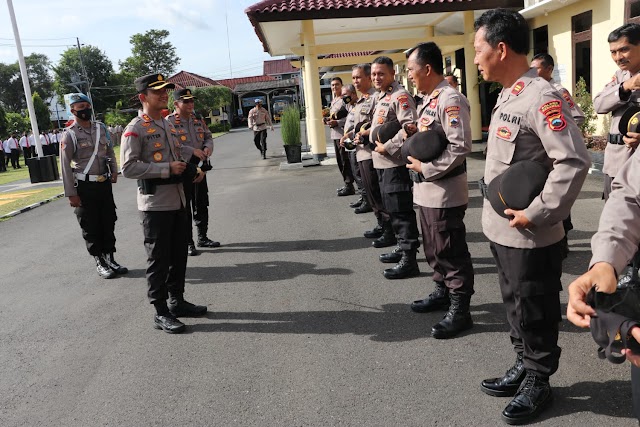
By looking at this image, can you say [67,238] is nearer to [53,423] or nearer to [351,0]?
[53,423]

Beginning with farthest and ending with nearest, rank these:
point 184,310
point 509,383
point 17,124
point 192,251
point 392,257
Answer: point 17,124 < point 192,251 < point 392,257 < point 184,310 < point 509,383

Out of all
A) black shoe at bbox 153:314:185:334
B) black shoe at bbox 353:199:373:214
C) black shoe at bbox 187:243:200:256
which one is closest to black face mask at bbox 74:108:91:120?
black shoe at bbox 187:243:200:256

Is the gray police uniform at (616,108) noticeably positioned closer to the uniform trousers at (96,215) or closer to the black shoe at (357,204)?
the black shoe at (357,204)

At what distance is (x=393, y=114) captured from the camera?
4.89m

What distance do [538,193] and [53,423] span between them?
2.92 meters

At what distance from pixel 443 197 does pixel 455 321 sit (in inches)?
34.6

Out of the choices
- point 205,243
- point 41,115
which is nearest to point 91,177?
point 205,243

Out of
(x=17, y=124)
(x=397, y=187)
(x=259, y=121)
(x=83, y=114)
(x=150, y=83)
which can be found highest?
(x=17, y=124)

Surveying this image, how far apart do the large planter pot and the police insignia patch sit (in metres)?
11.4

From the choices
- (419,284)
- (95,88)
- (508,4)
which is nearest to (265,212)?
(419,284)

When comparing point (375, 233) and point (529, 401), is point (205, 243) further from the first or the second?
point (529, 401)

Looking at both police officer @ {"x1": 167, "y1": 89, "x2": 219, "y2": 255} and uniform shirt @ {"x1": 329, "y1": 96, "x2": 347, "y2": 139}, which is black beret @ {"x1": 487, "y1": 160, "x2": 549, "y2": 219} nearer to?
police officer @ {"x1": 167, "y1": 89, "x2": 219, "y2": 255}

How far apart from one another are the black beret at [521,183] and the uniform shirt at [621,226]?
716mm

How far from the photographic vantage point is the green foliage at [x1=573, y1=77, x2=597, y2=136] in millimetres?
9469
